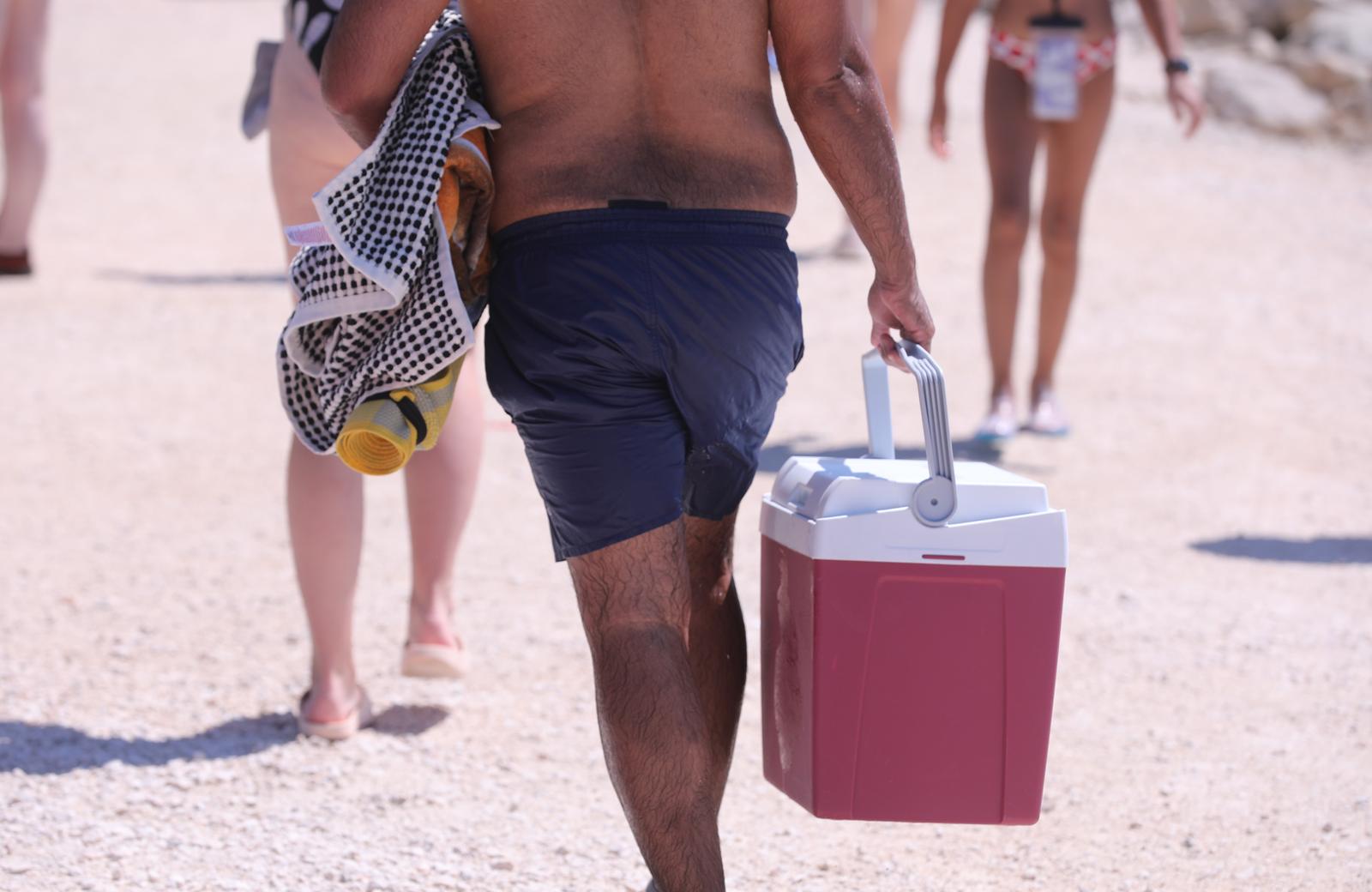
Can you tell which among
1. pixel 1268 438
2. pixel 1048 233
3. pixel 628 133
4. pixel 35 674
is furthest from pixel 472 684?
pixel 1268 438

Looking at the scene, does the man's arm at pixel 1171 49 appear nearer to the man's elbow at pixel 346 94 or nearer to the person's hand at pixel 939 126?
the person's hand at pixel 939 126

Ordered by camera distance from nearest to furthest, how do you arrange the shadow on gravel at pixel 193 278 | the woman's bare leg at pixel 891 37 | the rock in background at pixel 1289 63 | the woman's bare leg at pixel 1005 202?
1. the woman's bare leg at pixel 1005 202
2. the shadow on gravel at pixel 193 278
3. the woman's bare leg at pixel 891 37
4. the rock in background at pixel 1289 63

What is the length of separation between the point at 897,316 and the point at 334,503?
4.48 ft

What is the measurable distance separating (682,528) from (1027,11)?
3934 millimetres

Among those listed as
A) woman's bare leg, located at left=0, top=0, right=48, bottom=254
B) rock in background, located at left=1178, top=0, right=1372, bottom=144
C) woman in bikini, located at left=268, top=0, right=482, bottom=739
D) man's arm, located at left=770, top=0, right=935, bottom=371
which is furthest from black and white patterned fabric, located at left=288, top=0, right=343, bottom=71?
rock in background, located at left=1178, top=0, right=1372, bottom=144

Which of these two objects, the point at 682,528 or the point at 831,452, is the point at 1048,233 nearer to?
the point at 831,452

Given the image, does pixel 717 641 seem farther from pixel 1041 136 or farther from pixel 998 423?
pixel 1041 136

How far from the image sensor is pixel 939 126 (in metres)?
6.14

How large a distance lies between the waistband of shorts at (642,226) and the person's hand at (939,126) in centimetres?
378

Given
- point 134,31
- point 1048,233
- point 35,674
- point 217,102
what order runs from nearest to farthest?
point 35,674 < point 1048,233 < point 217,102 < point 134,31

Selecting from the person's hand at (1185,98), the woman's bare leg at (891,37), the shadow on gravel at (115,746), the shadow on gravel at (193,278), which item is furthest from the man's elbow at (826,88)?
the woman's bare leg at (891,37)

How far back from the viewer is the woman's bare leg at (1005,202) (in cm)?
579

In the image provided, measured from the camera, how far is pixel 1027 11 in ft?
19.1

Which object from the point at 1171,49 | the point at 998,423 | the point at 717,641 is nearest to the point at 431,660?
the point at 717,641
